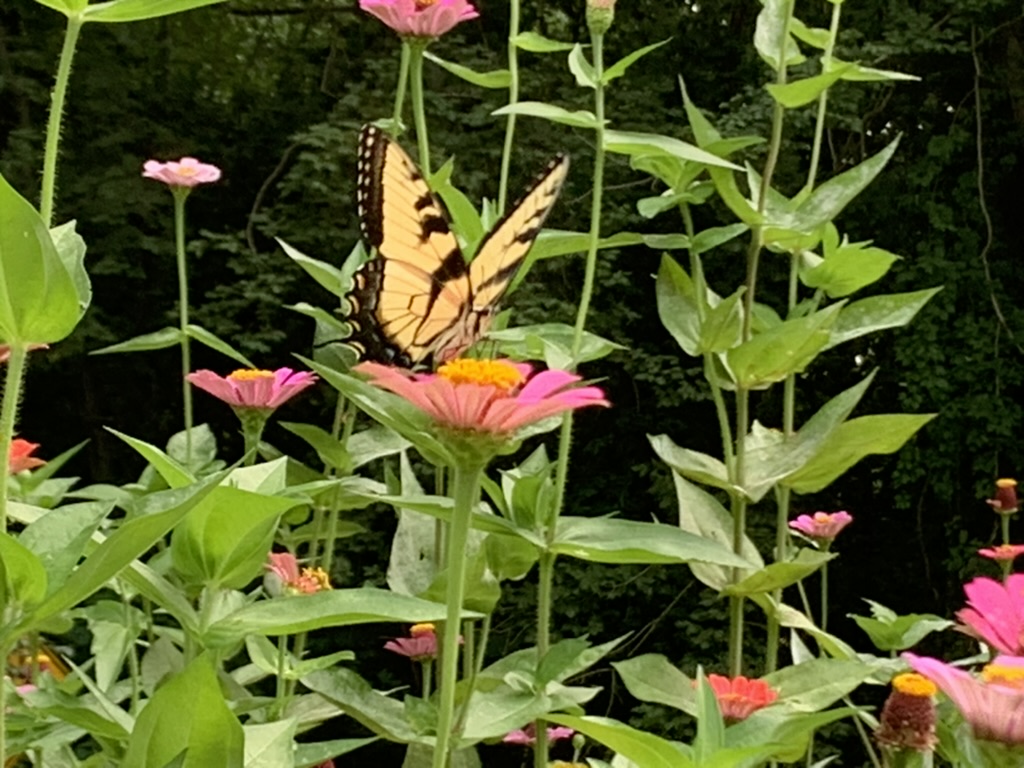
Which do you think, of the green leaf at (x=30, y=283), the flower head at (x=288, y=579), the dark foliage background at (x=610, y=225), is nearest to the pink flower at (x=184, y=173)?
the flower head at (x=288, y=579)

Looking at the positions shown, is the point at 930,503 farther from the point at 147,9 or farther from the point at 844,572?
the point at 147,9

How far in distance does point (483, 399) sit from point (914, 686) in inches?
8.3

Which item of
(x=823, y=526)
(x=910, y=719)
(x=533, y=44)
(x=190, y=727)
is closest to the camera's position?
(x=190, y=727)

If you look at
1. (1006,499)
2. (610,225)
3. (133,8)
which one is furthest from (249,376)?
(610,225)

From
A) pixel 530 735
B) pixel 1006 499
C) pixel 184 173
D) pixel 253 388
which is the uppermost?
pixel 184 173

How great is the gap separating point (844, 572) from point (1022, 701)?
1720mm

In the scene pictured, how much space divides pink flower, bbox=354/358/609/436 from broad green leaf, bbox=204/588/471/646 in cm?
5

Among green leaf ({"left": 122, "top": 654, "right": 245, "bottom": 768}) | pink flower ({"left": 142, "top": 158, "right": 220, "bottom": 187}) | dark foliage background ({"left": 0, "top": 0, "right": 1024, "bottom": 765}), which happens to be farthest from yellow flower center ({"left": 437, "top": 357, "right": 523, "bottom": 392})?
dark foliage background ({"left": 0, "top": 0, "right": 1024, "bottom": 765})

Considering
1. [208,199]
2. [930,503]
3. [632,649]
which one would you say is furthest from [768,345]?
[208,199]

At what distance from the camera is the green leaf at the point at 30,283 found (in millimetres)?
326

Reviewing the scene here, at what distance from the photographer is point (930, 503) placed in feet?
6.38

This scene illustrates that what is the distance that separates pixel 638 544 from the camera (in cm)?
47

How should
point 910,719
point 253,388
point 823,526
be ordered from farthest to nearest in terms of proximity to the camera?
point 823,526 → point 253,388 → point 910,719

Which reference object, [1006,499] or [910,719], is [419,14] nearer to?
[910,719]
